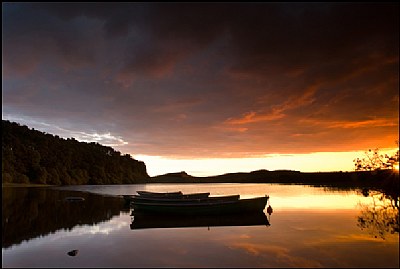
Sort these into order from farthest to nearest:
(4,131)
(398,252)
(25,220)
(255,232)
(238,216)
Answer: (4,131) < (238,216) < (25,220) < (255,232) < (398,252)

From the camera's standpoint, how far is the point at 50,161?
139375 millimetres

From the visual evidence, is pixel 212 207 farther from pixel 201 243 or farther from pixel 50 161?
pixel 50 161

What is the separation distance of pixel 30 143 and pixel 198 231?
446 feet

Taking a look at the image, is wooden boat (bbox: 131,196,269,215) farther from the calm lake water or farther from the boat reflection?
the calm lake water

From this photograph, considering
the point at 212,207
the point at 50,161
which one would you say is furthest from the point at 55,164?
the point at 212,207

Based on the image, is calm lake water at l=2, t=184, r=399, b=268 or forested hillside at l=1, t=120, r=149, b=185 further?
forested hillside at l=1, t=120, r=149, b=185

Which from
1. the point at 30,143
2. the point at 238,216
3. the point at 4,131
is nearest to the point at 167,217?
the point at 238,216

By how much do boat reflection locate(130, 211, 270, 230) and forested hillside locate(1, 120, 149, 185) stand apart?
84.7 metres

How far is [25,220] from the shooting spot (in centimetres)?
2834

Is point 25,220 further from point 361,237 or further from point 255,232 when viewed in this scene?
point 361,237

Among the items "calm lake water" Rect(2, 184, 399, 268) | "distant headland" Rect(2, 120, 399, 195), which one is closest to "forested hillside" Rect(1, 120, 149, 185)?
"distant headland" Rect(2, 120, 399, 195)

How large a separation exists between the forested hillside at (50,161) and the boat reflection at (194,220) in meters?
84.7

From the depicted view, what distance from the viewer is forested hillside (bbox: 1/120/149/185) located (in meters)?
116

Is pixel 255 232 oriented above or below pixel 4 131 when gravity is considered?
below
